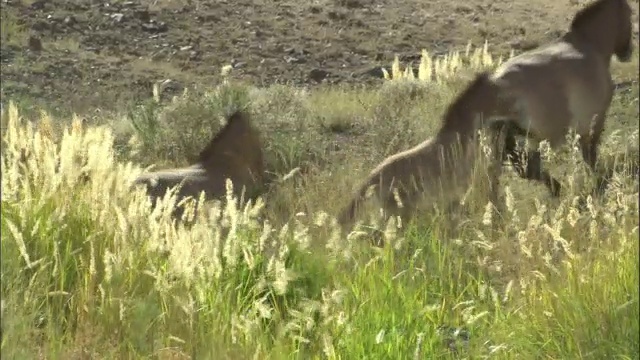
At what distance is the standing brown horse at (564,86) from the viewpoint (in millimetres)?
6754

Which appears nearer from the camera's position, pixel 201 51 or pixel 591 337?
pixel 591 337

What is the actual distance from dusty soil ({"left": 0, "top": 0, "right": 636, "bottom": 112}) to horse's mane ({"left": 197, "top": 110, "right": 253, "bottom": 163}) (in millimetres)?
1731

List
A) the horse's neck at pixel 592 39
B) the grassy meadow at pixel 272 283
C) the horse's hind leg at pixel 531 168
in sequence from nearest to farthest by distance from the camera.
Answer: the grassy meadow at pixel 272 283, the horse's hind leg at pixel 531 168, the horse's neck at pixel 592 39

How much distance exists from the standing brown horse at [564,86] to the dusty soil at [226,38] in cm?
73

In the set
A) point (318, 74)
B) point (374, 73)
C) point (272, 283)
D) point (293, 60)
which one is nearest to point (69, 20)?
point (293, 60)

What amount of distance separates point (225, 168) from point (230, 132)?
246mm

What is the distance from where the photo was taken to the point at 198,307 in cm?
405

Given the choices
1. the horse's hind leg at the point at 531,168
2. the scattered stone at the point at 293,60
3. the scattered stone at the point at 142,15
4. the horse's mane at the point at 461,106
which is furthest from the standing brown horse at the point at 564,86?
the scattered stone at the point at 293,60

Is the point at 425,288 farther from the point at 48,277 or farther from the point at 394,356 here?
the point at 48,277

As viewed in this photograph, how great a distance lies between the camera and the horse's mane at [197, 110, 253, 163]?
251 inches

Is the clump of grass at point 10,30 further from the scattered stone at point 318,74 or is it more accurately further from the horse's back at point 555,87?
the horse's back at point 555,87

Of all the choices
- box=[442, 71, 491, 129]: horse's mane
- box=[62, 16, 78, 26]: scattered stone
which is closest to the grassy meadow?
box=[442, 71, 491, 129]: horse's mane

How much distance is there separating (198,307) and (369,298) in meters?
0.65

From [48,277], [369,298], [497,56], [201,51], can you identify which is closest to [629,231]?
[369,298]
